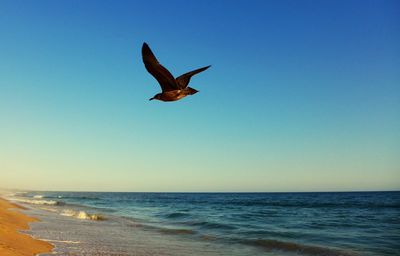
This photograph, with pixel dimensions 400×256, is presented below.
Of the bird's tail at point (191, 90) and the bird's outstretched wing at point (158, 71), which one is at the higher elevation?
the bird's outstretched wing at point (158, 71)

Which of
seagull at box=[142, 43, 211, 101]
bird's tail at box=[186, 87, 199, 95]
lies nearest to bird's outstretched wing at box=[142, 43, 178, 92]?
seagull at box=[142, 43, 211, 101]

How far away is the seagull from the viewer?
3.89 meters

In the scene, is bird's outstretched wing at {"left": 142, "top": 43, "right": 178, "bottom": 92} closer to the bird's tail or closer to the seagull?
the seagull

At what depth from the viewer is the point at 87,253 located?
9680 mm

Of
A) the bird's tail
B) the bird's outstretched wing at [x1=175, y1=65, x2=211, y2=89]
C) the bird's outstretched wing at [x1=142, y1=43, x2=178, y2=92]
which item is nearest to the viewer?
the bird's outstretched wing at [x1=142, y1=43, x2=178, y2=92]

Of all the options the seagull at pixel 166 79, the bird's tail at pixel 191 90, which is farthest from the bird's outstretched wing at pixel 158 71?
the bird's tail at pixel 191 90

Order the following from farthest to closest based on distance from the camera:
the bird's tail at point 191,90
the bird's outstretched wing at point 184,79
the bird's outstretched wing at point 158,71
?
the bird's tail at point 191,90
the bird's outstretched wing at point 184,79
the bird's outstretched wing at point 158,71

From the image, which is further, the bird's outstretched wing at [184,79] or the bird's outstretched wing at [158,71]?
the bird's outstretched wing at [184,79]

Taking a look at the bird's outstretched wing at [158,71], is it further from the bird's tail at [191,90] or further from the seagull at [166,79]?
the bird's tail at [191,90]

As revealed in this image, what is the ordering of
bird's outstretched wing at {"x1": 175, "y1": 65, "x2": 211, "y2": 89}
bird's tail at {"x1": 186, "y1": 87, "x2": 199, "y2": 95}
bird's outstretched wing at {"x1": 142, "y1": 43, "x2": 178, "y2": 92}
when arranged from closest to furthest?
bird's outstretched wing at {"x1": 142, "y1": 43, "x2": 178, "y2": 92}
bird's outstretched wing at {"x1": 175, "y1": 65, "x2": 211, "y2": 89}
bird's tail at {"x1": 186, "y1": 87, "x2": 199, "y2": 95}

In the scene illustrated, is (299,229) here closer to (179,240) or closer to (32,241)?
(179,240)

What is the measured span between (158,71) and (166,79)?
115mm

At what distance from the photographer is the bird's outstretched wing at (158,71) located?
153 inches

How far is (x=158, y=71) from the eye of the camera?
4.04 metres
